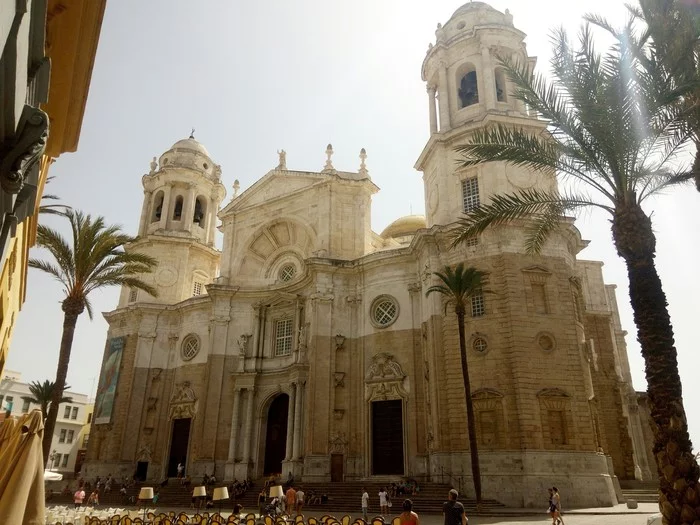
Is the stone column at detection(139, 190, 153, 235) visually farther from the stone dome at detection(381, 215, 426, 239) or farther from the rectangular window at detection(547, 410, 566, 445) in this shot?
the rectangular window at detection(547, 410, 566, 445)

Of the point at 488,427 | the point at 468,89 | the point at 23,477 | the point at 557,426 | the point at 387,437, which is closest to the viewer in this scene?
the point at 23,477

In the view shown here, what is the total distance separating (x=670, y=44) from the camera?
1082 centimetres

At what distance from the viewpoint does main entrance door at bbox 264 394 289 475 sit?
32500 millimetres

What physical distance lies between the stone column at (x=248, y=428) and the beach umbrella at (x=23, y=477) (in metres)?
26.2

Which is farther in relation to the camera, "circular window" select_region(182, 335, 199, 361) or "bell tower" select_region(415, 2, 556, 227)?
"circular window" select_region(182, 335, 199, 361)

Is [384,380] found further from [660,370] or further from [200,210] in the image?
[200,210]

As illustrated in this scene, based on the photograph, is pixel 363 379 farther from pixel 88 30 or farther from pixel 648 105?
pixel 88 30

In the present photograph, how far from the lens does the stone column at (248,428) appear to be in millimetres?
32281

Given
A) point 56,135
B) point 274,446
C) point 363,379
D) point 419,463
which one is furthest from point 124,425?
point 56,135

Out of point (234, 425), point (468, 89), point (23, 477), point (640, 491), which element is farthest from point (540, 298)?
point (23, 477)

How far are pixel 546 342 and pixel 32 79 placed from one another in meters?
23.4

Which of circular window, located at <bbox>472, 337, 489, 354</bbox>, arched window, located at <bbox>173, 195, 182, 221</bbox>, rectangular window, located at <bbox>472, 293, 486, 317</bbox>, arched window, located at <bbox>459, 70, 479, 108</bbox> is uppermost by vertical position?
arched window, located at <bbox>459, 70, 479, 108</bbox>

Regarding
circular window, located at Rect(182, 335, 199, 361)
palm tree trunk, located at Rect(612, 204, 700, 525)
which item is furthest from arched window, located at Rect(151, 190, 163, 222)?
palm tree trunk, located at Rect(612, 204, 700, 525)

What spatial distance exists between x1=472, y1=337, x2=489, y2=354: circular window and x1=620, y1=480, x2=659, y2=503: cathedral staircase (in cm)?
928
